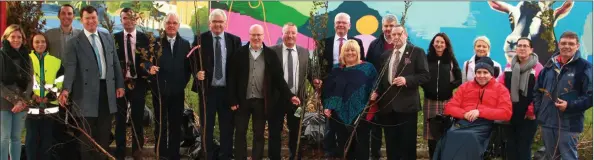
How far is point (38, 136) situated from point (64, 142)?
402 millimetres

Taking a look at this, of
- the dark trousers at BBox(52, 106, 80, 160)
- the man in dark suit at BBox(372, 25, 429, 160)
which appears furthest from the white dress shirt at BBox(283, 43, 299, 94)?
the dark trousers at BBox(52, 106, 80, 160)

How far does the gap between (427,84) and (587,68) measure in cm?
146

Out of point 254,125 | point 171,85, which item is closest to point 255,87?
point 254,125

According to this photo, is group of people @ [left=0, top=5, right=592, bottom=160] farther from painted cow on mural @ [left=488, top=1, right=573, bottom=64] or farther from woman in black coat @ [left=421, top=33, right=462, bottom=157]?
painted cow on mural @ [left=488, top=1, right=573, bottom=64]

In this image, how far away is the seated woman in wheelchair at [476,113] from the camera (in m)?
6.32

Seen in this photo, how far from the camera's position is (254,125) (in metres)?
6.81

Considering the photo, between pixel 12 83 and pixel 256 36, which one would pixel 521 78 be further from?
pixel 12 83

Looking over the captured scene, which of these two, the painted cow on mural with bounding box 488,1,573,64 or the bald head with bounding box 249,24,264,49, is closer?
the bald head with bounding box 249,24,264,49

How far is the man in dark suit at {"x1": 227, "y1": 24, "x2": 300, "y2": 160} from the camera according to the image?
6.76m

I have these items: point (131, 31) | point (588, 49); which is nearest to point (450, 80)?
point (588, 49)

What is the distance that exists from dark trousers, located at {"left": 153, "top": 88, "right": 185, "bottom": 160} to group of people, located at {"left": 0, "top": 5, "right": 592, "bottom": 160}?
0.04 ft

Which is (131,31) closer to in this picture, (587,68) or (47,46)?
(47,46)

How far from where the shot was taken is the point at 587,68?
6273mm

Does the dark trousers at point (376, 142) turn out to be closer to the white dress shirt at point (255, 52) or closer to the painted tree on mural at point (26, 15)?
the white dress shirt at point (255, 52)
